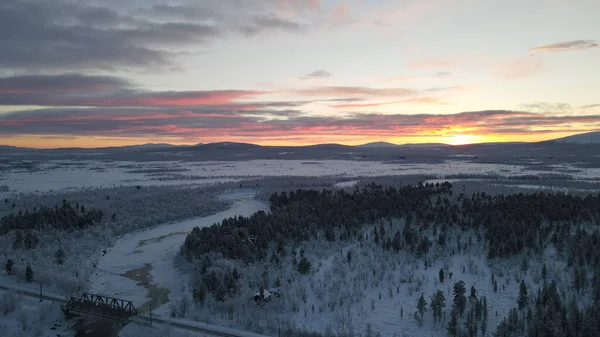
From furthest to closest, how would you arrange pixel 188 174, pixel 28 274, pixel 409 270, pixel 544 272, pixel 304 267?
pixel 188 174, pixel 304 267, pixel 409 270, pixel 28 274, pixel 544 272

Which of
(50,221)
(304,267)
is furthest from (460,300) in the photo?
(50,221)

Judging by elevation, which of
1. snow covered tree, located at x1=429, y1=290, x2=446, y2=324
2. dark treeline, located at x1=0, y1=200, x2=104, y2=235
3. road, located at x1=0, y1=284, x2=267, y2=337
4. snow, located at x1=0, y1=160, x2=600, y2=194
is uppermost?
snow, located at x1=0, y1=160, x2=600, y2=194

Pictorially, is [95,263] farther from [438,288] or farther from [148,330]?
[438,288]

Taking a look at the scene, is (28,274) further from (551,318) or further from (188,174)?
(188,174)

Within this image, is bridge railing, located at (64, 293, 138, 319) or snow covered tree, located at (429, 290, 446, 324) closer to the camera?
snow covered tree, located at (429, 290, 446, 324)

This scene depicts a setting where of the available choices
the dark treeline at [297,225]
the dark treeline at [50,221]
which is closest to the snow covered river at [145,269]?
the dark treeline at [297,225]

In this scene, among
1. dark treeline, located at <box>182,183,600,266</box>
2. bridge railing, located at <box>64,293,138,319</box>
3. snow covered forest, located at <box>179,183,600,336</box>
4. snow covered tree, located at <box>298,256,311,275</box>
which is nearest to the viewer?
snow covered forest, located at <box>179,183,600,336</box>

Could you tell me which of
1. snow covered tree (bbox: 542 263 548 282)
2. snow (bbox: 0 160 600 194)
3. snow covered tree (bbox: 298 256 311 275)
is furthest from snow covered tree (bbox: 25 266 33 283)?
snow (bbox: 0 160 600 194)

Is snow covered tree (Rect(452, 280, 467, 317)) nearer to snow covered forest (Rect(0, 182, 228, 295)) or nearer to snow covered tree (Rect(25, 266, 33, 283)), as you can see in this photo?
snow covered forest (Rect(0, 182, 228, 295))
